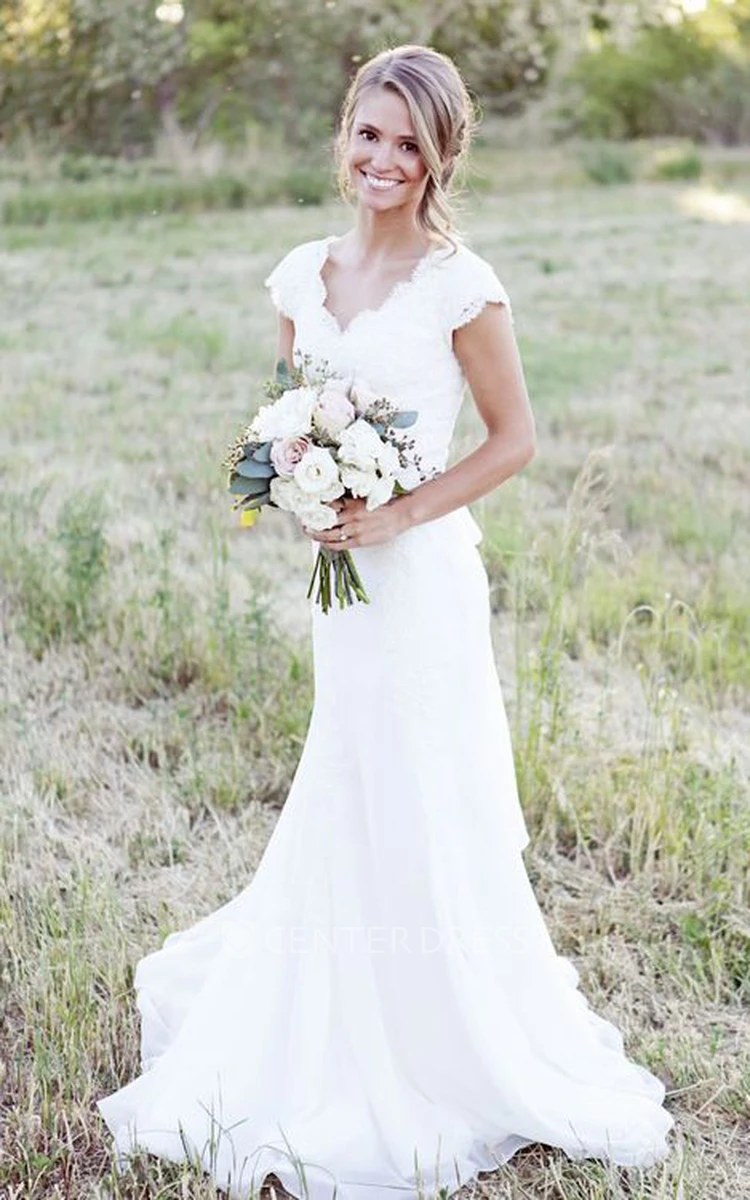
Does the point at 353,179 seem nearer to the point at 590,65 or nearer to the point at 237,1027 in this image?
the point at 237,1027

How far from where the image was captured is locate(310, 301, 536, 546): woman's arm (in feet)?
9.46

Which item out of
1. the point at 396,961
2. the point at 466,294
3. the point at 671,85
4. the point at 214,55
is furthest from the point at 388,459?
the point at 671,85

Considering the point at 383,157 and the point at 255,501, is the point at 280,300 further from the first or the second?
the point at 255,501

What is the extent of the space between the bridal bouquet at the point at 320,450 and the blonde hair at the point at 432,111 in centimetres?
42

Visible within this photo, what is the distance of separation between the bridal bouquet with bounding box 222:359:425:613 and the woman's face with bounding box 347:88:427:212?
0.39 metres

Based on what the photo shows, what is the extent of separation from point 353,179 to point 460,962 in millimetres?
1662

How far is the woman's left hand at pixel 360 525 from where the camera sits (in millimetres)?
2834

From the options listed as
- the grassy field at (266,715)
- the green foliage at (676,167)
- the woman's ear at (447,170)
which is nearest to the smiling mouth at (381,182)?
the woman's ear at (447,170)

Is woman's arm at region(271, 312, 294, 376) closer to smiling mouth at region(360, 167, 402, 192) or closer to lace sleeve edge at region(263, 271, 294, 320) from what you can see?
lace sleeve edge at region(263, 271, 294, 320)

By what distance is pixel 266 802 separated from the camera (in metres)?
4.69

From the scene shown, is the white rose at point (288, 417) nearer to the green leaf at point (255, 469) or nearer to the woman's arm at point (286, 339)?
the green leaf at point (255, 469)

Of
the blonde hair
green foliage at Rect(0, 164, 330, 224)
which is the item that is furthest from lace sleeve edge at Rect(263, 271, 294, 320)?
green foliage at Rect(0, 164, 330, 224)

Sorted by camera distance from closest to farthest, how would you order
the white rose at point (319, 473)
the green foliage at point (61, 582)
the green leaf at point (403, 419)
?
the white rose at point (319, 473) → the green leaf at point (403, 419) → the green foliage at point (61, 582)

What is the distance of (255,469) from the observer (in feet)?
9.21
